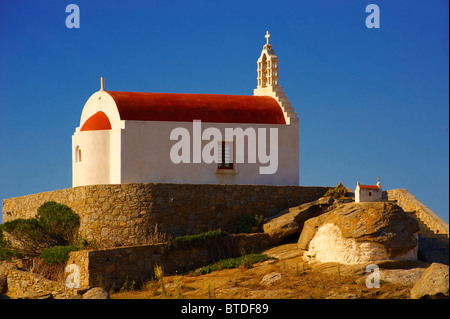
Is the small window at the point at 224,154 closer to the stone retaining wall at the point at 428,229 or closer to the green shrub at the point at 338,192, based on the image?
the green shrub at the point at 338,192

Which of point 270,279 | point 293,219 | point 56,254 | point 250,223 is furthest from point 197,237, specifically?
point 56,254

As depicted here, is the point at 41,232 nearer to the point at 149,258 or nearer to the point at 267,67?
the point at 149,258

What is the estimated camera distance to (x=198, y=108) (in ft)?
128

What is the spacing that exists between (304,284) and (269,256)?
4.71 metres

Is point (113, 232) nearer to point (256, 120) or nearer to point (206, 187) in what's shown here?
point (206, 187)

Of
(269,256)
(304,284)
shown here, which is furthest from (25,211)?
(304,284)

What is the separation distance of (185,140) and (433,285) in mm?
15818

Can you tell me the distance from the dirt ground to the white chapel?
6.31m

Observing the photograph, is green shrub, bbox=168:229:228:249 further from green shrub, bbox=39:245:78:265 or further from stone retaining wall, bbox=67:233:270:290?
green shrub, bbox=39:245:78:265

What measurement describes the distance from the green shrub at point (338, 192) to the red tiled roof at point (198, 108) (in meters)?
4.49

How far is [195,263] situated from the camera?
34.6 m

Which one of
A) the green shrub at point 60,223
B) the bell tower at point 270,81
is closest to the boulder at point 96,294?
the green shrub at point 60,223

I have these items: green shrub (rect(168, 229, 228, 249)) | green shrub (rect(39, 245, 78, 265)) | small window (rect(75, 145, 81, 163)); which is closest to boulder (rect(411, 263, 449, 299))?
green shrub (rect(168, 229, 228, 249))

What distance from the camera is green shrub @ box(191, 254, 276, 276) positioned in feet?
110
